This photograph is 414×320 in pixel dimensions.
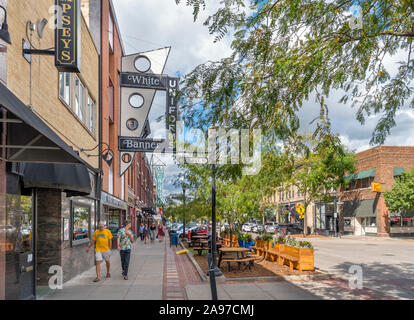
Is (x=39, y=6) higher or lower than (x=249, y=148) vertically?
higher

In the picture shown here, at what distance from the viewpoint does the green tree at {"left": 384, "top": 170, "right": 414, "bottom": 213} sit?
34.9m

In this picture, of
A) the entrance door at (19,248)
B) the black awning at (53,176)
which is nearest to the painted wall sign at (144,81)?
the black awning at (53,176)

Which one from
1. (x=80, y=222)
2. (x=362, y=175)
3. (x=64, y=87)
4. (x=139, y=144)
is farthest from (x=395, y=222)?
(x=64, y=87)

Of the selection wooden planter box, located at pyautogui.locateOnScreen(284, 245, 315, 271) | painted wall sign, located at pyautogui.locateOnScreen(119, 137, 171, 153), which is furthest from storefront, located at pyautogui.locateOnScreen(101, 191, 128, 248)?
wooden planter box, located at pyautogui.locateOnScreen(284, 245, 315, 271)

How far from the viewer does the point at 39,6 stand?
9.29 meters

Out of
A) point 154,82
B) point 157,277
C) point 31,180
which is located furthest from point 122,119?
point 31,180

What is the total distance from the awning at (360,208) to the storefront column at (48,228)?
3648 centimetres

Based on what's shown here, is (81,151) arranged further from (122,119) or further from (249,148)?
(122,119)

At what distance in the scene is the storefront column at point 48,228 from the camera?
34.7 feet

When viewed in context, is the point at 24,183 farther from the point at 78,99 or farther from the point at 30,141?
the point at 78,99

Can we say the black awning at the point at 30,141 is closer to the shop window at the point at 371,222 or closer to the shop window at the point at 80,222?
the shop window at the point at 80,222

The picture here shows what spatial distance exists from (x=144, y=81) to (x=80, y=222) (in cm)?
984

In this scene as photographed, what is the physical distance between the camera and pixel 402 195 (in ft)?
116
